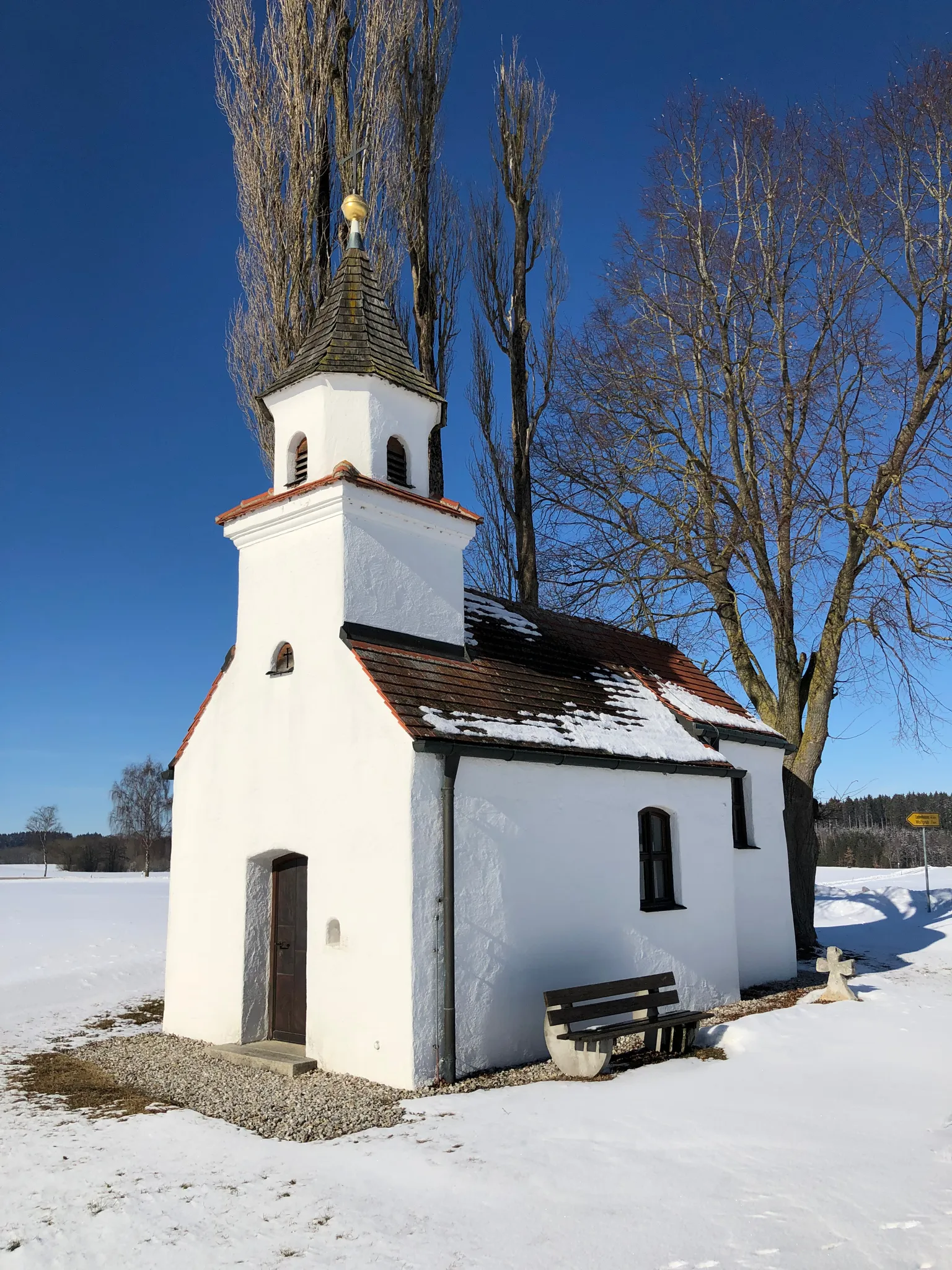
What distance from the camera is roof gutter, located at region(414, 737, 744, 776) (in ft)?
30.8

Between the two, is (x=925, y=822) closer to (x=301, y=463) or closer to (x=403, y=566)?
(x=403, y=566)

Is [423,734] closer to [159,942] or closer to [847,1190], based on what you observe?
[847,1190]

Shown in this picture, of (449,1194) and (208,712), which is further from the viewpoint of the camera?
(208,712)

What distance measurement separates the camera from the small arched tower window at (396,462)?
11.7 metres

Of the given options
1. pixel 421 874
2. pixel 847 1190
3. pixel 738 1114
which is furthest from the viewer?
pixel 421 874

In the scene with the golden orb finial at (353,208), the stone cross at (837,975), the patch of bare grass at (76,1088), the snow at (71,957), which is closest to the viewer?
the patch of bare grass at (76,1088)

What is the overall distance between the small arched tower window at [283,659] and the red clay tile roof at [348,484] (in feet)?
5.69

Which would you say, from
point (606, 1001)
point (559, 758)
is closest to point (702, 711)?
point (559, 758)

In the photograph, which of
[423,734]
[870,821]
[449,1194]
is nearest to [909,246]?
[423,734]

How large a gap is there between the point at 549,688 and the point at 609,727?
3.13ft

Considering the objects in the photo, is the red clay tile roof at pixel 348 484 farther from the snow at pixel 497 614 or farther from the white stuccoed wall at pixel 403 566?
the snow at pixel 497 614

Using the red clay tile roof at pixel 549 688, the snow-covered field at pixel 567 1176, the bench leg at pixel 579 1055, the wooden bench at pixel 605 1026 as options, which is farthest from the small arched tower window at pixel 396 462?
the snow-covered field at pixel 567 1176

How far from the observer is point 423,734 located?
928 centimetres

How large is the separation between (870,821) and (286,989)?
330 ft
